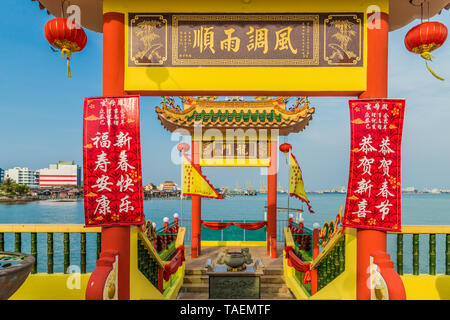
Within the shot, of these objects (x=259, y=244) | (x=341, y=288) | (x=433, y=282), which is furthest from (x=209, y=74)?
(x=259, y=244)

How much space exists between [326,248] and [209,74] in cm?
267

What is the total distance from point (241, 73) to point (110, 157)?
5.87 ft

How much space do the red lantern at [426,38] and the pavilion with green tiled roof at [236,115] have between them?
3621 millimetres

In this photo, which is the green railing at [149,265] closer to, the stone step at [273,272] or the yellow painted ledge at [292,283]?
the yellow painted ledge at [292,283]

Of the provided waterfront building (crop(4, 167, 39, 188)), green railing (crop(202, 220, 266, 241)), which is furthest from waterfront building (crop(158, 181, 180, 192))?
green railing (crop(202, 220, 266, 241))

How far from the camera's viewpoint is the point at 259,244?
7992 mm

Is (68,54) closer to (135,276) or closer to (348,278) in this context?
(135,276)

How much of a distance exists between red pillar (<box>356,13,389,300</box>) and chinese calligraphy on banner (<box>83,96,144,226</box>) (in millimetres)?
2632

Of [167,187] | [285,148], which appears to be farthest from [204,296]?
[167,187]

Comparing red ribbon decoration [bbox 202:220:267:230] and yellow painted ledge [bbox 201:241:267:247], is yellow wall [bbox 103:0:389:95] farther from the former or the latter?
yellow painted ledge [bbox 201:241:267:247]

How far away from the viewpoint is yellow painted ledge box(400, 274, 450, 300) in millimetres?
3227

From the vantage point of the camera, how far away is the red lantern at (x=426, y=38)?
2.75 metres

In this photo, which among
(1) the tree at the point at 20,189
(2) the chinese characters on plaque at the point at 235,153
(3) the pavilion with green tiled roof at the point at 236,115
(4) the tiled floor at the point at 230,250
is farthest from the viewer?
(1) the tree at the point at 20,189

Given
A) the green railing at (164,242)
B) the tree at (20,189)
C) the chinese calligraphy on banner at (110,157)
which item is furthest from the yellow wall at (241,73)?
the tree at (20,189)
